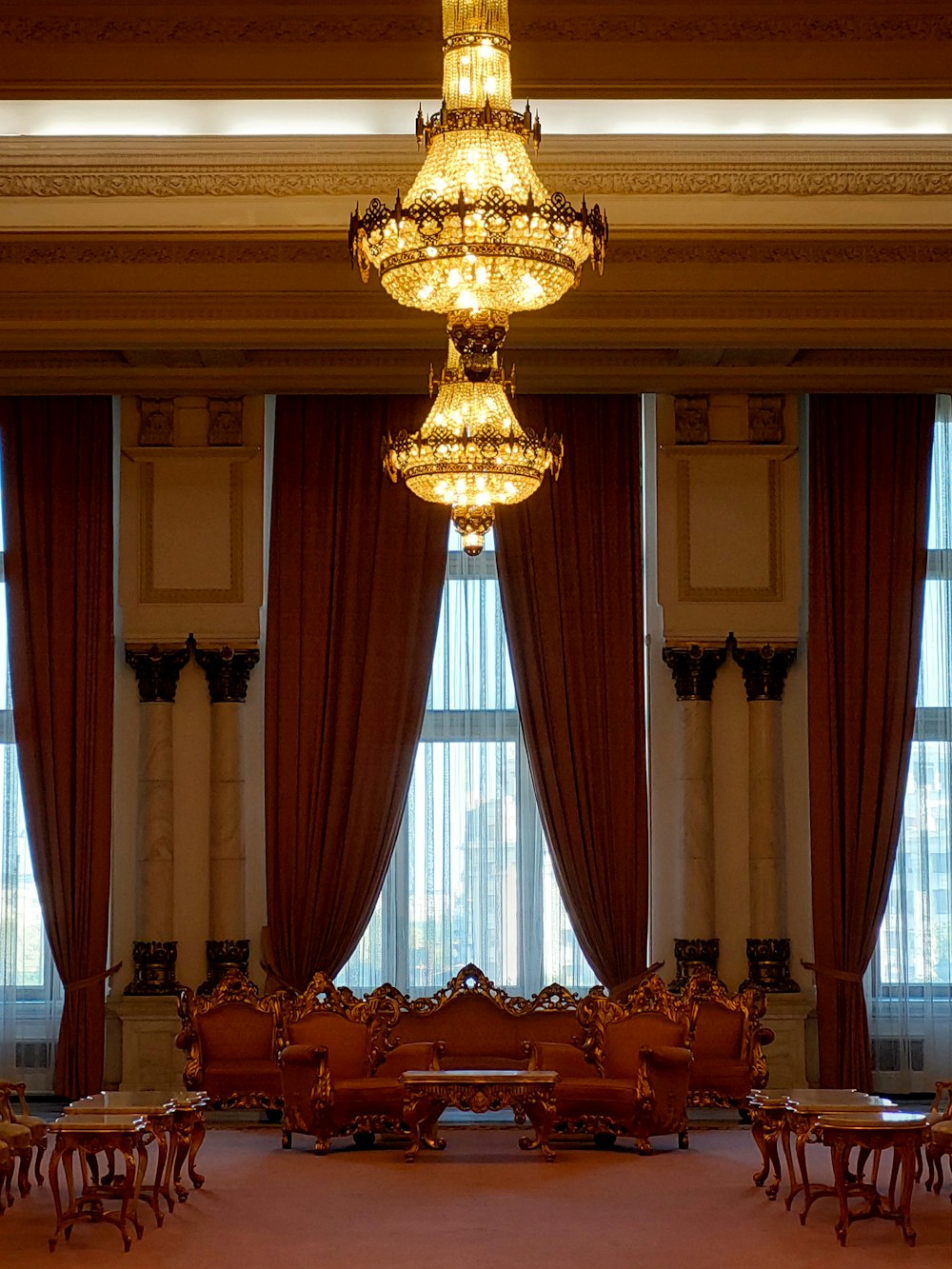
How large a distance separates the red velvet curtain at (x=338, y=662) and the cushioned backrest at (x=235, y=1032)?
68 centimetres

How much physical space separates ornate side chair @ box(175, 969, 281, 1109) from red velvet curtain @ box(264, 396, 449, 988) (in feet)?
2.15

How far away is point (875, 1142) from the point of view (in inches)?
268

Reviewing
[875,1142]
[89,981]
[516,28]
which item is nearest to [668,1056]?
[875,1142]

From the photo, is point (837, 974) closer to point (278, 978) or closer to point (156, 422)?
point (278, 978)

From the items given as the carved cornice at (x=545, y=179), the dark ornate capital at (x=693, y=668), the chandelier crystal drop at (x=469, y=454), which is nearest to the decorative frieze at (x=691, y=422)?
the dark ornate capital at (x=693, y=668)

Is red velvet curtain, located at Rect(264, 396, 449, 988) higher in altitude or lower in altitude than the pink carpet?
higher

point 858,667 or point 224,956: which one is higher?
point 858,667

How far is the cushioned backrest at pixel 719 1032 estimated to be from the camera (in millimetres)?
9891

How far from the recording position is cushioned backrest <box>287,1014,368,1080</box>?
9.34 metres

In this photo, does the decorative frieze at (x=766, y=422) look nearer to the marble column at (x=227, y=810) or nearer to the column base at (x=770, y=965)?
the column base at (x=770, y=965)

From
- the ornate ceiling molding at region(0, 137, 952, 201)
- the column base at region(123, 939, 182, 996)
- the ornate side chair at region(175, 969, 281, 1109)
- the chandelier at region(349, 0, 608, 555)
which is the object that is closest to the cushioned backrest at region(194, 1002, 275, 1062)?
the ornate side chair at region(175, 969, 281, 1109)

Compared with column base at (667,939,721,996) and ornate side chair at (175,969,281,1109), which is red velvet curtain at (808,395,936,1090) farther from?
ornate side chair at (175,969,281,1109)

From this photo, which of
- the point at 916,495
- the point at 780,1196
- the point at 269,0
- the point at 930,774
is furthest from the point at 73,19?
the point at 930,774

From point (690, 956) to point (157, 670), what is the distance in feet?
13.0
